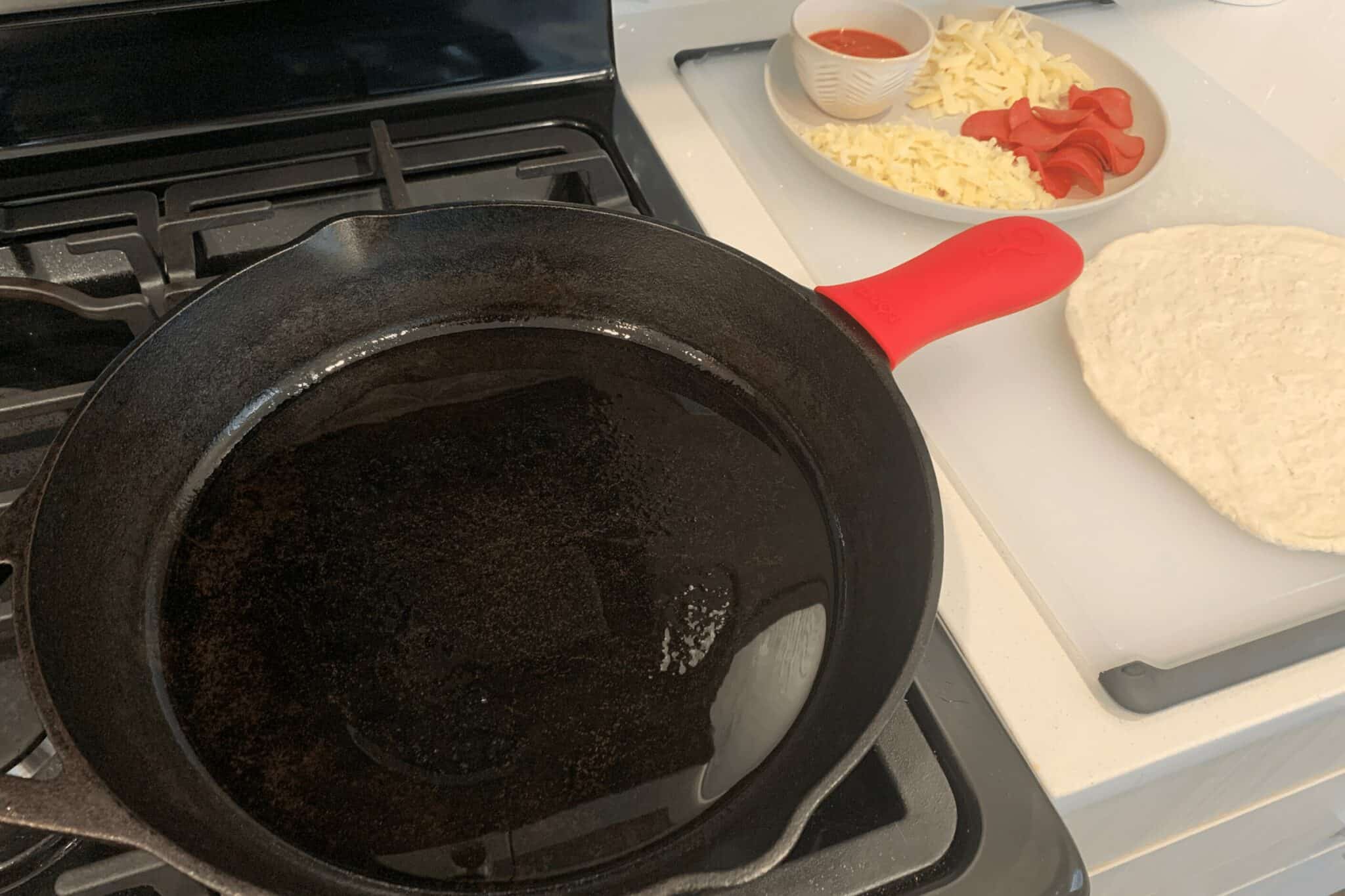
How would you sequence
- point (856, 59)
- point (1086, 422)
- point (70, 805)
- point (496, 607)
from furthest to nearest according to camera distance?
point (856, 59)
point (1086, 422)
point (496, 607)
point (70, 805)

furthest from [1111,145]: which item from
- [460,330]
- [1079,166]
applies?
[460,330]

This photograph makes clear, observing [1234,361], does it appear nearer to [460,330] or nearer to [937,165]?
[937,165]

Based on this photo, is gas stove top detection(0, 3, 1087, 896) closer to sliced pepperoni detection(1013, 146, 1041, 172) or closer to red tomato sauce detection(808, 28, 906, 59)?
red tomato sauce detection(808, 28, 906, 59)

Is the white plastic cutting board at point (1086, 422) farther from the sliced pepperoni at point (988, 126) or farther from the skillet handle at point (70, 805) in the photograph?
the skillet handle at point (70, 805)

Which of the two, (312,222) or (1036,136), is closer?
(312,222)

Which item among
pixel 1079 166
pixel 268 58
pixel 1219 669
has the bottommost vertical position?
pixel 1219 669

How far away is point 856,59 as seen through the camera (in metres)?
0.78

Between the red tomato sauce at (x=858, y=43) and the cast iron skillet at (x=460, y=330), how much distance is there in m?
0.32

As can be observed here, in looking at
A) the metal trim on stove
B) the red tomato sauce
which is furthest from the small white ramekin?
the metal trim on stove

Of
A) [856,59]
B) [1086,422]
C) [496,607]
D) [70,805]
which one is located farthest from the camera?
[856,59]

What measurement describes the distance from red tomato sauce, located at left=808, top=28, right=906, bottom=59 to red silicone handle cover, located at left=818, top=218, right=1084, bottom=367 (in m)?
0.31

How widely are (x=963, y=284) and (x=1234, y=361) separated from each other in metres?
0.27

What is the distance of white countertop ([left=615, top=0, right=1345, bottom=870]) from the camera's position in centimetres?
50

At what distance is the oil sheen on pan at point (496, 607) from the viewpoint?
0.45 m
